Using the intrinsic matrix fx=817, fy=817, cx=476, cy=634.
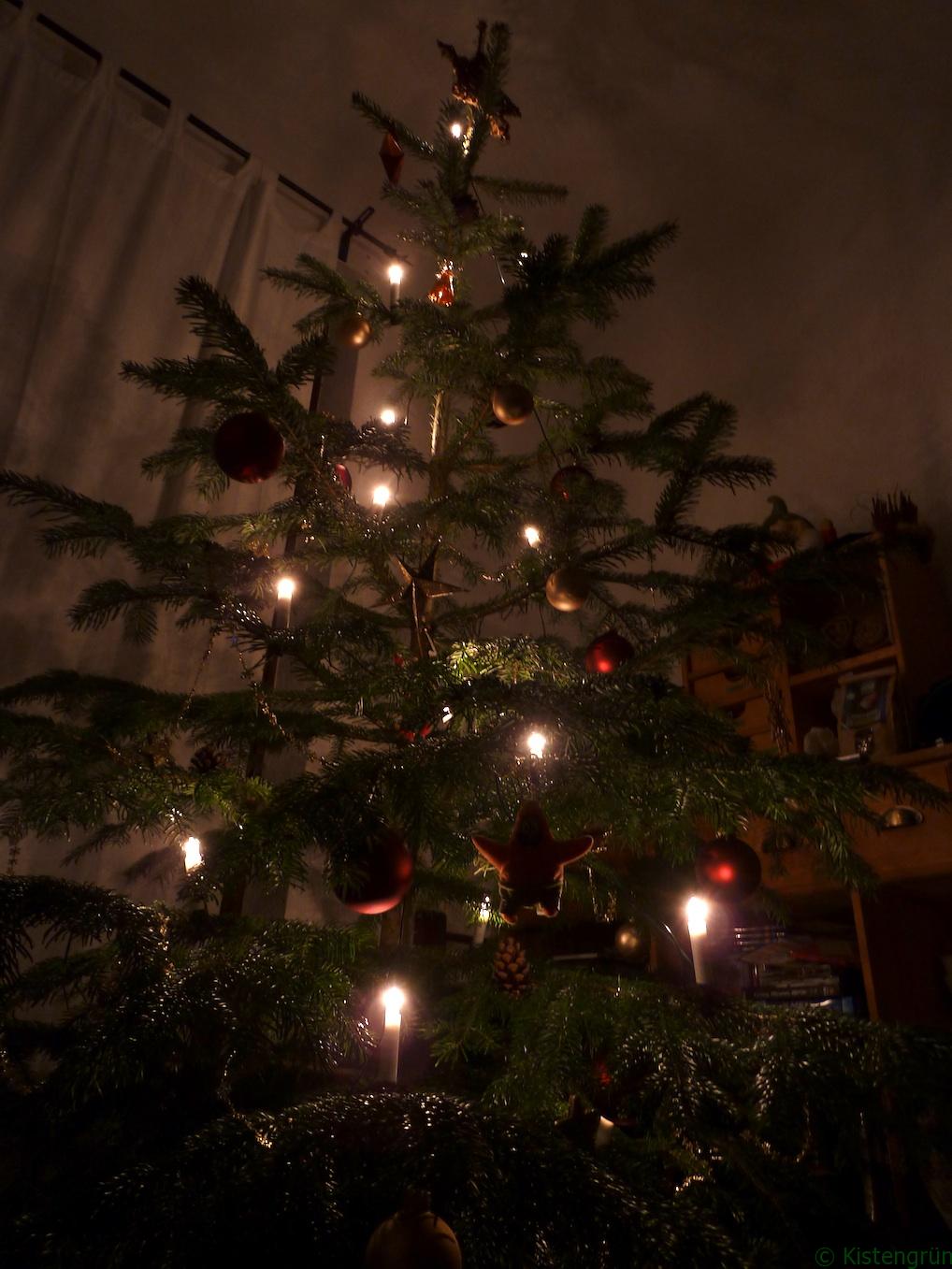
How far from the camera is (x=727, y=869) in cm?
88

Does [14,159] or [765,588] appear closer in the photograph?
[765,588]

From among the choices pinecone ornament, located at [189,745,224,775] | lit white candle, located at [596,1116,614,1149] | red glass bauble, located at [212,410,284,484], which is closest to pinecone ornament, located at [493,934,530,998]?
lit white candle, located at [596,1116,614,1149]

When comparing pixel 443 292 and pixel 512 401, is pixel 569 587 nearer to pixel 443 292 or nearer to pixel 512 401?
pixel 512 401

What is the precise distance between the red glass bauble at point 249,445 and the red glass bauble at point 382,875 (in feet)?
1.35

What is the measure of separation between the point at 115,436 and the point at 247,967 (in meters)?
1.62

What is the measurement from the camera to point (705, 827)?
5.51 ft

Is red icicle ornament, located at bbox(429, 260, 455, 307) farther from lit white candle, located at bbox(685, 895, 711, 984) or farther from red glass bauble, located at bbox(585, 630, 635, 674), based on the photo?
lit white candle, located at bbox(685, 895, 711, 984)

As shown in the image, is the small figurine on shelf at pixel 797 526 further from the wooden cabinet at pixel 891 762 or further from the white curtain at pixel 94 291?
the white curtain at pixel 94 291

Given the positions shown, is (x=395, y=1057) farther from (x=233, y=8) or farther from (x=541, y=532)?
(x=233, y=8)

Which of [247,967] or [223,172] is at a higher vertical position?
[223,172]

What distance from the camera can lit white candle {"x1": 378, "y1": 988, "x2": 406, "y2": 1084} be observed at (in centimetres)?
67

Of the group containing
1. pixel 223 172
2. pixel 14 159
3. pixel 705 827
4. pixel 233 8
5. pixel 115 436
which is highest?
pixel 233 8

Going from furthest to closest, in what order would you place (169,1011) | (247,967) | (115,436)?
(115,436) → (247,967) → (169,1011)

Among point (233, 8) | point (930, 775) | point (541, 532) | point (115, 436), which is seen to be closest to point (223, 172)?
point (233, 8)
